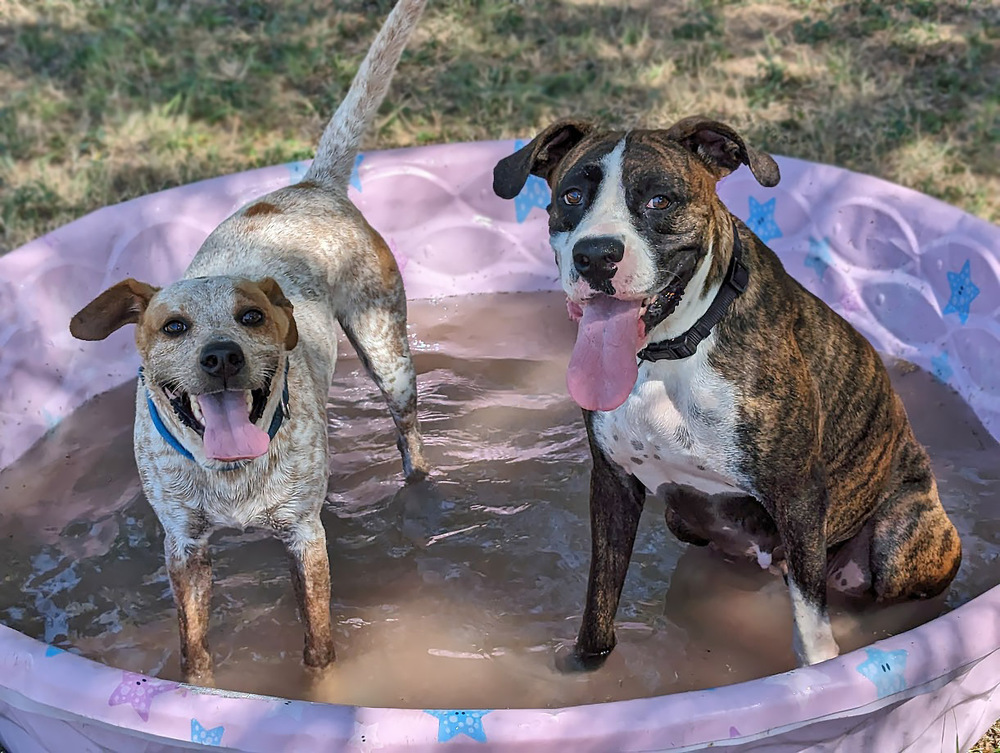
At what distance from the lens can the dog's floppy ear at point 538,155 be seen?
3.48m

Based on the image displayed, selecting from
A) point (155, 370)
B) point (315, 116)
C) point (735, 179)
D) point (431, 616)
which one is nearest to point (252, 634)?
point (431, 616)

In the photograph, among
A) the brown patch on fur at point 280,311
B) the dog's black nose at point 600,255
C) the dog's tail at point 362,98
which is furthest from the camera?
the dog's tail at point 362,98

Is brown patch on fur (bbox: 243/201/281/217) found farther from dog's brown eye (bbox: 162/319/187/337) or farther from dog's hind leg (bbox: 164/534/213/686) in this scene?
dog's hind leg (bbox: 164/534/213/686)

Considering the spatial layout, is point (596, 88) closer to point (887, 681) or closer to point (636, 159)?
point (636, 159)

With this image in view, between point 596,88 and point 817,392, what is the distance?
5276 millimetres

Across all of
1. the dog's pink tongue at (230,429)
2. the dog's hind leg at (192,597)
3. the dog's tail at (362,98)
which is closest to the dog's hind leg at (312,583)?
the dog's hind leg at (192,597)

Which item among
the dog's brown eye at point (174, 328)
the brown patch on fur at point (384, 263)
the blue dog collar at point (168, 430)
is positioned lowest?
the brown patch on fur at point (384, 263)

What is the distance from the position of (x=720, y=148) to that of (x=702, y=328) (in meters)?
0.58

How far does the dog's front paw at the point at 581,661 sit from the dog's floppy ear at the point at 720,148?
5.62 feet

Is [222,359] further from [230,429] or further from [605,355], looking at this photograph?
[605,355]

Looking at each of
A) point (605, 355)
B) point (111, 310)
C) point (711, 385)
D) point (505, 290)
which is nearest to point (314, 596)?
point (111, 310)

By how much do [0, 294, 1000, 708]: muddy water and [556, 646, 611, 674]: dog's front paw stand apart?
0.03 metres

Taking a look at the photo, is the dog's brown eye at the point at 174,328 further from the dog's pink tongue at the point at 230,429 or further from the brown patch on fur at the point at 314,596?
the brown patch on fur at the point at 314,596

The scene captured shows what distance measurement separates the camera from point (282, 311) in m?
3.69
